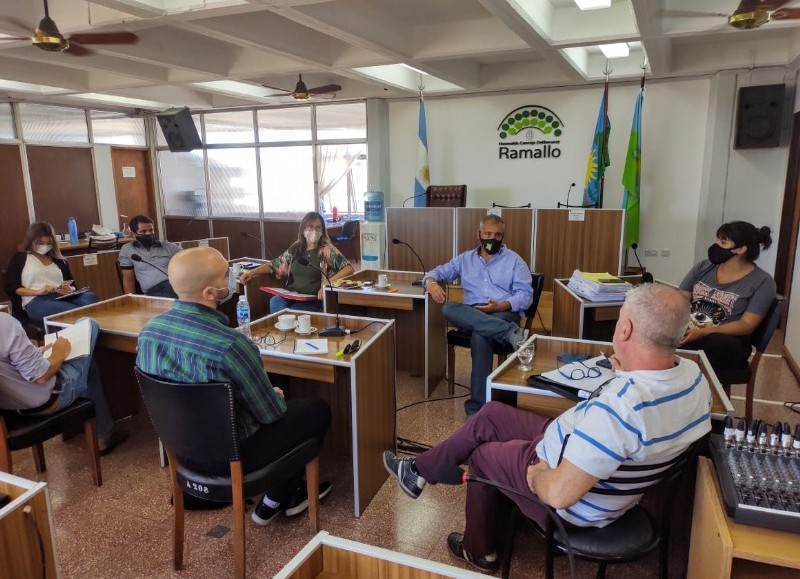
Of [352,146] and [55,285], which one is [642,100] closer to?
[352,146]

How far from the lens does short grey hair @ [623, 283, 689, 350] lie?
55.3 inches

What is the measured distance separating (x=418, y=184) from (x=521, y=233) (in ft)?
5.44

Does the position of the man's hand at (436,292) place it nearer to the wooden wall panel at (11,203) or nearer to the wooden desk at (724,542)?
the wooden desk at (724,542)

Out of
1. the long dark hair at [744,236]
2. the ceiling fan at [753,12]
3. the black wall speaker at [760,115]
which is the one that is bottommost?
the long dark hair at [744,236]

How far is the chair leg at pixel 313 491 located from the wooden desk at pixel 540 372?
754 millimetres

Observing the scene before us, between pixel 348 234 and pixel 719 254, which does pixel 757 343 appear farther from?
pixel 348 234

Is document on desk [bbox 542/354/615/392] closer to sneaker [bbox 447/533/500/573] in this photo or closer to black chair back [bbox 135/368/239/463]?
sneaker [bbox 447/533/500/573]

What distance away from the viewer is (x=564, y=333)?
3.62 metres

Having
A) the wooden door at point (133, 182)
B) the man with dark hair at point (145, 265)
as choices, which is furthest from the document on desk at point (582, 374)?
the wooden door at point (133, 182)

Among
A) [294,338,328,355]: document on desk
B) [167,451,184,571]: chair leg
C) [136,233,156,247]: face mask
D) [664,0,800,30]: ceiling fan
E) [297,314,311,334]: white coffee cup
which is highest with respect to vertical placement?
[664,0,800,30]: ceiling fan

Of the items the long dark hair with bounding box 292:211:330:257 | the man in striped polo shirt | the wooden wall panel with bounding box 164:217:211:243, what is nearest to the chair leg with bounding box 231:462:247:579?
the man in striped polo shirt

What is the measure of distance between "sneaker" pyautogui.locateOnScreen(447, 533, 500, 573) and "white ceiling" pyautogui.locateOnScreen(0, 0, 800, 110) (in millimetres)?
2831

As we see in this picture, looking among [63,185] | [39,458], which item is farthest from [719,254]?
[63,185]

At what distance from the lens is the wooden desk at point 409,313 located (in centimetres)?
367
